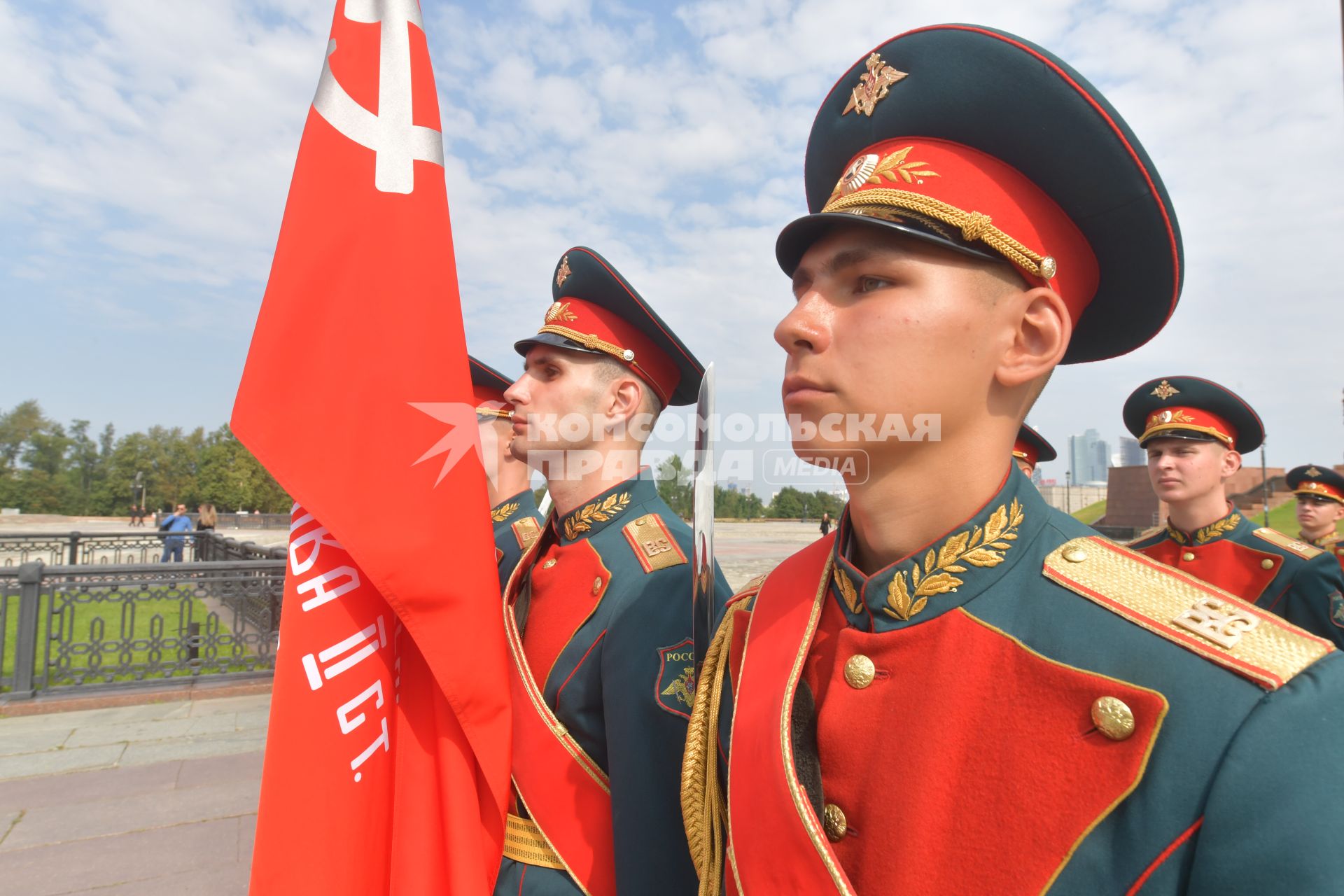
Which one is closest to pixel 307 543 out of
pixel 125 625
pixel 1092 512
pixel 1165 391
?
pixel 1165 391

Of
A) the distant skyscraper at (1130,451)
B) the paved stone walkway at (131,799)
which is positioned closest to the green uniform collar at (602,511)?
the paved stone walkway at (131,799)

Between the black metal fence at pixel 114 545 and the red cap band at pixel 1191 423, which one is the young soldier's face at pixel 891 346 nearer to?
the red cap band at pixel 1191 423

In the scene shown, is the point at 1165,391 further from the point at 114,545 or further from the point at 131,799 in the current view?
the point at 114,545

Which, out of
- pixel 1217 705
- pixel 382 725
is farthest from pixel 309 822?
pixel 1217 705

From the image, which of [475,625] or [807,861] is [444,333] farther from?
[807,861]

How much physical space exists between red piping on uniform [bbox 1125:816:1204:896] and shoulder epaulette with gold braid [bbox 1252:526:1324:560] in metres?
4.32

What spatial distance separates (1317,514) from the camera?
689 centimetres

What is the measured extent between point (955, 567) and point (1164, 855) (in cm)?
49

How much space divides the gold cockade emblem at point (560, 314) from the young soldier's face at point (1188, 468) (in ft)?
13.1

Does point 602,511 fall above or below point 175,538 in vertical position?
above

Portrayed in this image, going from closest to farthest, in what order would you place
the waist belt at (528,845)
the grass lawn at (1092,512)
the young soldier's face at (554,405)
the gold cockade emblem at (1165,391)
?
the waist belt at (528,845)
the young soldier's face at (554,405)
the gold cockade emblem at (1165,391)
the grass lawn at (1092,512)

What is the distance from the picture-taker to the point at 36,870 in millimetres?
3836

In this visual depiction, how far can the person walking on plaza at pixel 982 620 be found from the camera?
930 mm

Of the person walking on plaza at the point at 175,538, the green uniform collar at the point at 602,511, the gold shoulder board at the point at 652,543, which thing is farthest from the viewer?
the person walking on plaza at the point at 175,538
